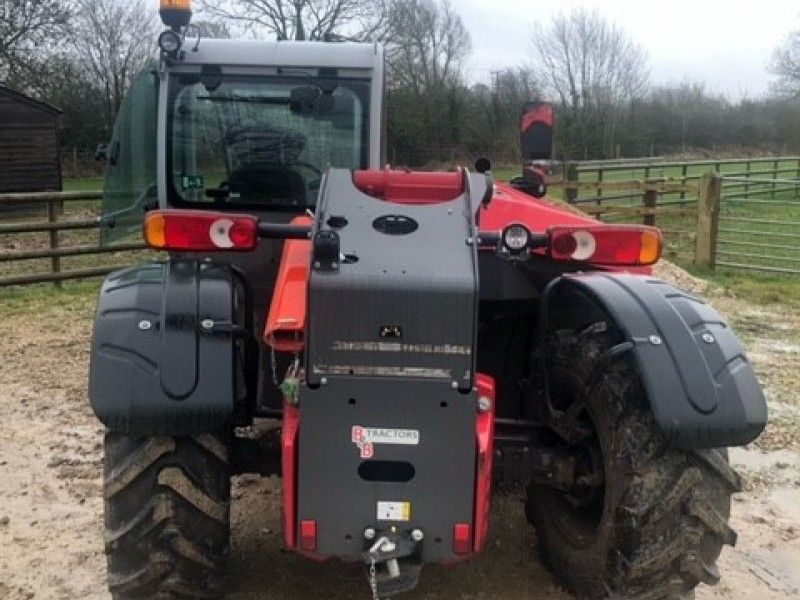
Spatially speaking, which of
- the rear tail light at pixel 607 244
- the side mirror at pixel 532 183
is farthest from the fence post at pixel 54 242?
the rear tail light at pixel 607 244

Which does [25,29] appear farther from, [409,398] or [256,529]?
[409,398]

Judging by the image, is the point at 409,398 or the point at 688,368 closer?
the point at 409,398

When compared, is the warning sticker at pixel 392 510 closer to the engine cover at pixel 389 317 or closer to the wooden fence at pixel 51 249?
the engine cover at pixel 389 317

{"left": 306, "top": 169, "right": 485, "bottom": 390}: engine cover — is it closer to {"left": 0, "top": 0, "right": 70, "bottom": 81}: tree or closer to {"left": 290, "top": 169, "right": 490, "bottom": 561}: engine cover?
{"left": 290, "top": 169, "right": 490, "bottom": 561}: engine cover

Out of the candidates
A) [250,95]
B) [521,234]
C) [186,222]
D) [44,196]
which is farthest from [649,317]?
[44,196]

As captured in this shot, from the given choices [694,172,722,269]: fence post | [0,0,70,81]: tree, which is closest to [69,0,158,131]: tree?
[0,0,70,81]: tree

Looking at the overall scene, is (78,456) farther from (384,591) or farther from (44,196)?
(44,196)

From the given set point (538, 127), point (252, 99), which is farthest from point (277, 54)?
point (538, 127)

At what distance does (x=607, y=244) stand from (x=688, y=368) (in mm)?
536

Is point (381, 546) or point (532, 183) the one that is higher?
point (532, 183)

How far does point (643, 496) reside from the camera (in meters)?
2.80

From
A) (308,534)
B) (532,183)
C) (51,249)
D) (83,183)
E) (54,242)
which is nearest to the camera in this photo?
(308,534)

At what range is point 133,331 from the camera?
Result: 2.81 m

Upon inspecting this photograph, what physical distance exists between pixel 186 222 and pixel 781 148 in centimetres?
3824
